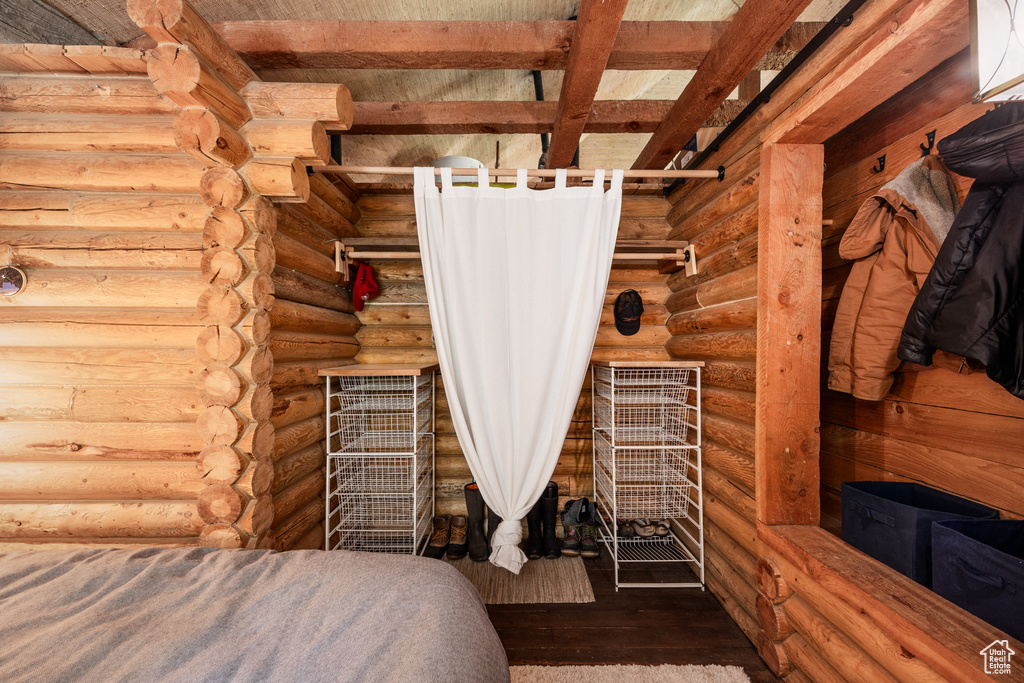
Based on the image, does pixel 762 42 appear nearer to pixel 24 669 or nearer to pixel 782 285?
pixel 782 285

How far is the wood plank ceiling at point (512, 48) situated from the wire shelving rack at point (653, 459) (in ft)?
5.11

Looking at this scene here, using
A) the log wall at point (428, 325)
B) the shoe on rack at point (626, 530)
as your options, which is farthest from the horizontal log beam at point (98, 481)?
the shoe on rack at point (626, 530)

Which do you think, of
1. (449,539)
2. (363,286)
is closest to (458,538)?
(449,539)

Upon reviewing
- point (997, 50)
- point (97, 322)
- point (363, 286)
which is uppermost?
point (997, 50)

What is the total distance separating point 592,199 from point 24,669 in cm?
238

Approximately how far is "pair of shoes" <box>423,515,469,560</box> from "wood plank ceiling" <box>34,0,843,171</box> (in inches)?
107

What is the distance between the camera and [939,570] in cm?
132

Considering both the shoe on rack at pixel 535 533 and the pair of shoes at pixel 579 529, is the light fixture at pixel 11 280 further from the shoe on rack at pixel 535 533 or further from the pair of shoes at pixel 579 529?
the pair of shoes at pixel 579 529

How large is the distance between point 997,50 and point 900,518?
1.50m

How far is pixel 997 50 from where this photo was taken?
1008mm

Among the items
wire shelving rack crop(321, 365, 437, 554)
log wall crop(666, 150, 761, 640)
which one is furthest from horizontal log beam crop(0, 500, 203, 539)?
log wall crop(666, 150, 761, 640)

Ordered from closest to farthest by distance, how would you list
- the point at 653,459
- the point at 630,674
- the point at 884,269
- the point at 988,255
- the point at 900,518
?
the point at 988,255 → the point at 900,518 → the point at 884,269 → the point at 630,674 → the point at 653,459

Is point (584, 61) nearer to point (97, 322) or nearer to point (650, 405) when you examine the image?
point (650, 405)

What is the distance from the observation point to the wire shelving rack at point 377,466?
9.14 ft
